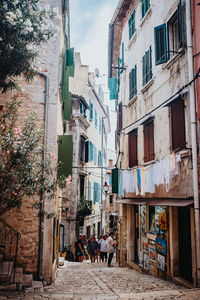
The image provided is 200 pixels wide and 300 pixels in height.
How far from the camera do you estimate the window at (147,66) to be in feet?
42.2

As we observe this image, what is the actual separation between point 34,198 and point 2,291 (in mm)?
2855

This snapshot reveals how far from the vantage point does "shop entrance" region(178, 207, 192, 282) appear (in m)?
9.35

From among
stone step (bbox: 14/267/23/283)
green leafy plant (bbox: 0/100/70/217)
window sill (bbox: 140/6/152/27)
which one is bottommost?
stone step (bbox: 14/267/23/283)

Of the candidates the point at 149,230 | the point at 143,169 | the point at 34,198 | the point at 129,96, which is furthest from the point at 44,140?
the point at 129,96

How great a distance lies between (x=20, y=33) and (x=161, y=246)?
820 centimetres

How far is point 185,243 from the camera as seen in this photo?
31.4 feet

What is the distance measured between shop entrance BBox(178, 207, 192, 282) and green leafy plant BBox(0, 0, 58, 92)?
629cm

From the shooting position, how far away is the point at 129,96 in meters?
15.8

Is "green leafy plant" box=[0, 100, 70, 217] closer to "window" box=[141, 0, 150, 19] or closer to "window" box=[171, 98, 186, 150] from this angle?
"window" box=[171, 98, 186, 150]

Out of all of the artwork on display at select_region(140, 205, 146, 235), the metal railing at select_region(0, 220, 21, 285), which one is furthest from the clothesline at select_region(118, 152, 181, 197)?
the metal railing at select_region(0, 220, 21, 285)

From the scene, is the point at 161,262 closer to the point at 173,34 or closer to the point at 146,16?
the point at 173,34

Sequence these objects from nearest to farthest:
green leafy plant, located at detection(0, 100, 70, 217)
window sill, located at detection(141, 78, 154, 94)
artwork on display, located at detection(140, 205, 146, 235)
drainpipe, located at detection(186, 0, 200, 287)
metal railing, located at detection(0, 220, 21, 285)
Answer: green leafy plant, located at detection(0, 100, 70, 217)
drainpipe, located at detection(186, 0, 200, 287)
metal railing, located at detection(0, 220, 21, 285)
window sill, located at detection(141, 78, 154, 94)
artwork on display, located at detection(140, 205, 146, 235)

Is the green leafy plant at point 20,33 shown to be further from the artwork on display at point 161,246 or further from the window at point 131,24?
the window at point 131,24

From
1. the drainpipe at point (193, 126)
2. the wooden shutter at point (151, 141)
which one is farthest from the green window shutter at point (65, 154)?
the drainpipe at point (193, 126)
